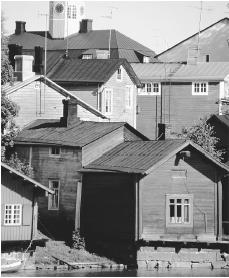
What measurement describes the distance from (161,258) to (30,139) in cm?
1120

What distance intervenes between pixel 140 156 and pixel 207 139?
13663 millimetres

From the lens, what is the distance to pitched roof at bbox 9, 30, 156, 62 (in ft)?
364

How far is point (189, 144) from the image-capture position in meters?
53.7

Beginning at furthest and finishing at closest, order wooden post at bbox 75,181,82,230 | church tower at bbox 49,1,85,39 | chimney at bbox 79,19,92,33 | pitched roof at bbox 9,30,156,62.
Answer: church tower at bbox 49,1,85,39, chimney at bbox 79,19,92,33, pitched roof at bbox 9,30,156,62, wooden post at bbox 75,181,82,230

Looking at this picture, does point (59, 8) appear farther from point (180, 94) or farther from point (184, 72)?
point (180, 94)

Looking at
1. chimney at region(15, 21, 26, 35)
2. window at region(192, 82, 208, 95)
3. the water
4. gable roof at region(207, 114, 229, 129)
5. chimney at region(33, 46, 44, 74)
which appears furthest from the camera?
chimney at region(15, 21, 26, 35)

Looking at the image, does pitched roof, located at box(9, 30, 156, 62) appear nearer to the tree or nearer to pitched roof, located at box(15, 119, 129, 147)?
the tree

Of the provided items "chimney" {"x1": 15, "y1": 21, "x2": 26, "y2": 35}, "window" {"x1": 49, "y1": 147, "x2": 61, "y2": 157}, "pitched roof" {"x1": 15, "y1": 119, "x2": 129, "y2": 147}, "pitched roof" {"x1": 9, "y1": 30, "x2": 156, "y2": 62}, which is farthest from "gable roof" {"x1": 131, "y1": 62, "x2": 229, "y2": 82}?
"chimney" {"x1": 15, "y1": 21, "x2": 26, "y2": 35}

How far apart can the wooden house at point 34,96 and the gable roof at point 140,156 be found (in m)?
8.95

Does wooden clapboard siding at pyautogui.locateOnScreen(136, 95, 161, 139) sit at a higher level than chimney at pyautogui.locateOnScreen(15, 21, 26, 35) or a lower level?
Result: lower

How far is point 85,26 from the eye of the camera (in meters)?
121

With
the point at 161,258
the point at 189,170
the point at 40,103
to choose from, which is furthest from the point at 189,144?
the point at 40,103

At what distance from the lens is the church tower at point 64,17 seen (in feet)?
408

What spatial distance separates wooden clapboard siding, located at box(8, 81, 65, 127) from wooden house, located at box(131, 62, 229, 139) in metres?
15.0
